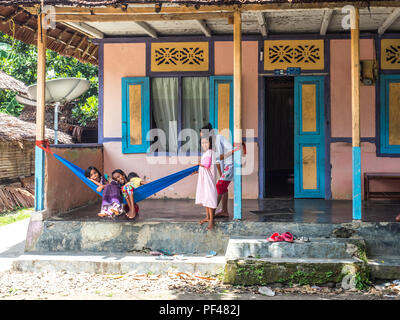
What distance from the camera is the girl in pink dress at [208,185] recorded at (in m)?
5.71

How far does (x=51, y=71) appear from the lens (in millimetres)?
16359

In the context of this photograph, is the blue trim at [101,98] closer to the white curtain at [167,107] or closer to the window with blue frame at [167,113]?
the window with blue frame at [167,113]

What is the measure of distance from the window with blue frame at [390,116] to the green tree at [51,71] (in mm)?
9835

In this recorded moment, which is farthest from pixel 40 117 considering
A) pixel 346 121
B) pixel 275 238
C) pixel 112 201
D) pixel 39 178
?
pixel 346 121

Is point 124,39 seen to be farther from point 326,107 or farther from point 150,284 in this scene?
point 150,284

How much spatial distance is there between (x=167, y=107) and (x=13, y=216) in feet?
13.8

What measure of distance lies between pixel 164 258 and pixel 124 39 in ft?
13.3

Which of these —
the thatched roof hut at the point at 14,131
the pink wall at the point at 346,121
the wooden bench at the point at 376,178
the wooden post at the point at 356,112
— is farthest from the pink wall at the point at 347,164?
the thatched roof hut at the point at 14,131

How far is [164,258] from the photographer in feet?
18.1

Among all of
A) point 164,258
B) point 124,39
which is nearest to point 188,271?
point 164,258

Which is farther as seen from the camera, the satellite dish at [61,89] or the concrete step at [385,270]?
the satellite dish at [61,89]

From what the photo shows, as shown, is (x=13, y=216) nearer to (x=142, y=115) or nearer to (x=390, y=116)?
(x=142, y=115)

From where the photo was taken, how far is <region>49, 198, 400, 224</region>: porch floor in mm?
5973
